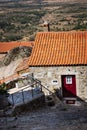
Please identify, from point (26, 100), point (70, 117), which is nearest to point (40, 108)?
point (26, 100)

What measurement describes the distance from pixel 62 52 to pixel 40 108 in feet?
19.5

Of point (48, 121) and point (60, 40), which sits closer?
point (48, 121)

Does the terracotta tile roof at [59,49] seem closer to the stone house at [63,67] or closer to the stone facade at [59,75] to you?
the stone house at [63,67]

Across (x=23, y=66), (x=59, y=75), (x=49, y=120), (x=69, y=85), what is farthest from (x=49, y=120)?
(x=23, y=66)

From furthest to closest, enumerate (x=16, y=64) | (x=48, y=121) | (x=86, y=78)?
(x=16, y=64), (x=86, y=78), (x=48, y=121)

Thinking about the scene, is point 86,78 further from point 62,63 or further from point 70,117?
point 70,117

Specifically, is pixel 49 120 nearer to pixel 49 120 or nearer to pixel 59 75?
pixel 49 120

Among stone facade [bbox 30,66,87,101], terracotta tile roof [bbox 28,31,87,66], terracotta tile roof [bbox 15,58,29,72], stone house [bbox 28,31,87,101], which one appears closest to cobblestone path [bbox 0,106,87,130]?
stone facade [bbox 30,66,87,101]

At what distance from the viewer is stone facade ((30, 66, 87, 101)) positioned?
83.5 feet

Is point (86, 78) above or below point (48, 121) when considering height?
above

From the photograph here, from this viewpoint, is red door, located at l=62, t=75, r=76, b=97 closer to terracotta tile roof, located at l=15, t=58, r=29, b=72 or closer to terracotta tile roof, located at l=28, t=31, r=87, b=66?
terracotta tile roof, located at l=28, t=31, r=87, b=66

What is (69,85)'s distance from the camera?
85.1 ft

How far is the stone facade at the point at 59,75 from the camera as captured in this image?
25438 mm

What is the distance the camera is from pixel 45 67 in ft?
84.7
